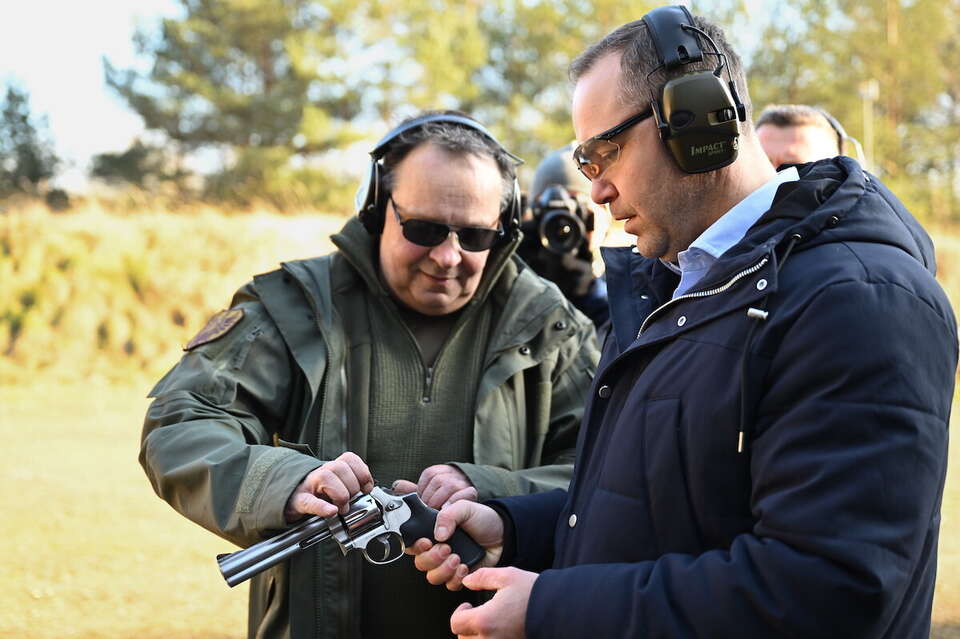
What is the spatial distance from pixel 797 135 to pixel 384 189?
200cm

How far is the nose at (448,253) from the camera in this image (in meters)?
2.73

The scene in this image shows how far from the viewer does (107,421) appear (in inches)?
446

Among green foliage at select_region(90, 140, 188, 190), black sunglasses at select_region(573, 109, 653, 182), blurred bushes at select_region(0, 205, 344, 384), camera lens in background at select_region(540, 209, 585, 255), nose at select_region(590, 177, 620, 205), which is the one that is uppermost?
green foliage at select_region(90, 140, 188, 190)

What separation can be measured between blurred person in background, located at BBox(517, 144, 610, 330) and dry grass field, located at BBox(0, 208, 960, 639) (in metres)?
2.96

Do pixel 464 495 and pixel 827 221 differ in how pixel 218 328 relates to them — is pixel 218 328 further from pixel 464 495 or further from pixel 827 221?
pixel 827 221

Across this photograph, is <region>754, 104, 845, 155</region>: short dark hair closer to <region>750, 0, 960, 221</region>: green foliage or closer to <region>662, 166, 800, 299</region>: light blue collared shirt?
<region>662, 166, 800, 299</region>: light blue collared shirt

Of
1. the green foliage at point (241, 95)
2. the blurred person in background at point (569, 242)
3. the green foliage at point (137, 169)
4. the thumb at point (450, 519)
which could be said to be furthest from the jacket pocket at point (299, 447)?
the green foliage at point (137, 169)

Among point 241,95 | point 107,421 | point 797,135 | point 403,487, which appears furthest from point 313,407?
point 241,95

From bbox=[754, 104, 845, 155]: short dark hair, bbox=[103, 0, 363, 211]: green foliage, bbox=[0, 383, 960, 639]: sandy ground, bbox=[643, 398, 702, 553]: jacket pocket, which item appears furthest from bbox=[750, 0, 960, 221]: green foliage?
bbox=[643, 398, 702, 553]: jacket pocket

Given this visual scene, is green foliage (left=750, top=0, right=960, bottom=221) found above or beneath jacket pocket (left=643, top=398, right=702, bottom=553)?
above

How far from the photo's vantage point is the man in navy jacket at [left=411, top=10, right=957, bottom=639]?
54.5 inches

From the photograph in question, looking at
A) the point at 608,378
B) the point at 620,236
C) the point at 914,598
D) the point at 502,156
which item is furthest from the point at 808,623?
the point at 620,236

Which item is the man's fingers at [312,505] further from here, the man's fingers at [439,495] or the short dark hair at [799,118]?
the short dark hair at [799,118]

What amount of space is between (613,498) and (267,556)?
0.90m
